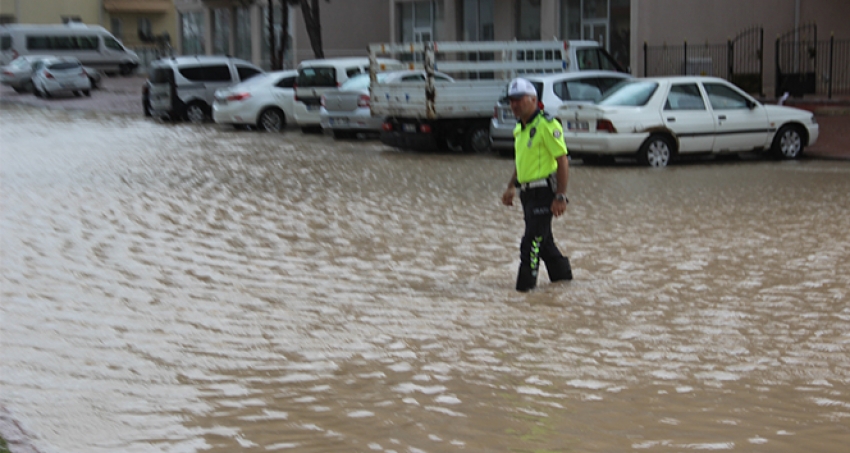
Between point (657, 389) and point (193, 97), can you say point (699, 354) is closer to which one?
point (657, 389)

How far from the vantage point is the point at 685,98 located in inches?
711

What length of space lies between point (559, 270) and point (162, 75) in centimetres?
2275

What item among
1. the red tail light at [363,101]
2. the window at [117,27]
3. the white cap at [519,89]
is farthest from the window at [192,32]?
the white cap at [519,89]

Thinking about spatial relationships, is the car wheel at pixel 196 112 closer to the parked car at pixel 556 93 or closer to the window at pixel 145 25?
the parked car at pixel 556 93

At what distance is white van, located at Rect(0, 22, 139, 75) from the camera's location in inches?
2179

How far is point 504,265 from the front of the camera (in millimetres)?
9773

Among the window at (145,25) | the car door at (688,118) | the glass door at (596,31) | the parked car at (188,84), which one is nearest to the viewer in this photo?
the car door at (688,118)

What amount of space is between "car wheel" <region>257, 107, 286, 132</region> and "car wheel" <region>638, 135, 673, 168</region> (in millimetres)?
11254

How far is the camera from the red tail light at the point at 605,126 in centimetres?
1748

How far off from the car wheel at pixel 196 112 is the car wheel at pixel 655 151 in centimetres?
1527

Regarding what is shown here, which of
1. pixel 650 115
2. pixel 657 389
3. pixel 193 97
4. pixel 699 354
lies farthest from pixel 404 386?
pixel 193 97

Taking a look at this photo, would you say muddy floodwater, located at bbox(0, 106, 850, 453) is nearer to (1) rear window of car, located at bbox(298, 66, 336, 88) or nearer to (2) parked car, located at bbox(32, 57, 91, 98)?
(1) rear window of car, located at bbox(298, 66, 336, 88)

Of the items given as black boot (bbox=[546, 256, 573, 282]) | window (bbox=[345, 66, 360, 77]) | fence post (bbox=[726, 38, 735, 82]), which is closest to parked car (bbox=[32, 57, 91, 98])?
window (bbox=[345, 66, 360, 77])

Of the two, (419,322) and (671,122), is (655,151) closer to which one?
(671,122)
